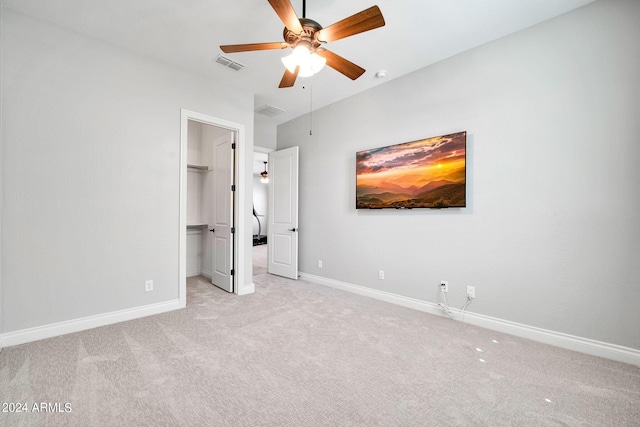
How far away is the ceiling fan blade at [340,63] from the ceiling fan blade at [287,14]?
10.0 inches

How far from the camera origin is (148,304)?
3.10m

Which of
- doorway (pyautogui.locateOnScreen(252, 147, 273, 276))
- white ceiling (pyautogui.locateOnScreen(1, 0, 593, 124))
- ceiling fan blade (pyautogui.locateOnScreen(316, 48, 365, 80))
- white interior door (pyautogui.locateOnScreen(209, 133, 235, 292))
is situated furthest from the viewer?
doorway (pyautogui.locateOnScreen(252, 147, 273, 276))

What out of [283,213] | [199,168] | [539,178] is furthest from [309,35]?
[199,168]

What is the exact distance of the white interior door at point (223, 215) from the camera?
13.1 feet

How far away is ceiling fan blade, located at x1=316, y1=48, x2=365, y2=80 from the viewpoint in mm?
2121

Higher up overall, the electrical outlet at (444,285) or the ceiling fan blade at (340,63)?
the ceiling fan blade at (340,63)

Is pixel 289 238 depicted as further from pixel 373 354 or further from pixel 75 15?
pixel 75 15

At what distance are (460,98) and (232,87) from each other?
2.95 metres

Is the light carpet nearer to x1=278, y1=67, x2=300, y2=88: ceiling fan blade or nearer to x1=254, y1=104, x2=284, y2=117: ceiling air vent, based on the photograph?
x1=278, y1=67, x2=300, y2=88: ceiling fan blade

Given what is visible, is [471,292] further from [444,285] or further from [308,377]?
[308,377]

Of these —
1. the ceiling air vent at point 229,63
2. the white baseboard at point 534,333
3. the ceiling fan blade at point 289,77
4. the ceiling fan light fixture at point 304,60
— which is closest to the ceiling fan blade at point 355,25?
the ceiling fan light fixture at point 304,60

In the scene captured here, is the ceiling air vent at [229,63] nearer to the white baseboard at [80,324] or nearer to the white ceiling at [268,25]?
the white ceiling at [268,25]

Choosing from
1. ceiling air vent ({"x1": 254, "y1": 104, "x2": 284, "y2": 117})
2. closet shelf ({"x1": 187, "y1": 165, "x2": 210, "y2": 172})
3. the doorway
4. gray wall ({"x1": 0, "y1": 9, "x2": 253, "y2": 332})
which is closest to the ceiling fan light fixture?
gray wall ({"x1": 0, "y1": 9, "x2": 253, "y2": 332})

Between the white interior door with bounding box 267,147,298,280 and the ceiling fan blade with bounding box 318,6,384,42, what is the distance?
290 centimetres
